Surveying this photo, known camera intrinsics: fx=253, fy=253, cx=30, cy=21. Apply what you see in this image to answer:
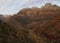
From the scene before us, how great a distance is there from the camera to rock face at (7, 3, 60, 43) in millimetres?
6660

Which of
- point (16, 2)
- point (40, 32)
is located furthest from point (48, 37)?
point (16, 2)

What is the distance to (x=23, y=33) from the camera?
6500 millimetres

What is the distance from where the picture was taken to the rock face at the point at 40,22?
6660 millimetres

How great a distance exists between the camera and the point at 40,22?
699 cm

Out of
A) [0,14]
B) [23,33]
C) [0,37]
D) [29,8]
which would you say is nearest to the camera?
[0,37]

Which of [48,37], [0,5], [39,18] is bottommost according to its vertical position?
[48,37]

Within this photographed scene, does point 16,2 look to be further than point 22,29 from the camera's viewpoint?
Yes

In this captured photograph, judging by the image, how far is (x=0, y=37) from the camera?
6086 mm

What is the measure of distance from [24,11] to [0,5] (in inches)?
29.1

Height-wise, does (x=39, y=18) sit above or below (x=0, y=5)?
below

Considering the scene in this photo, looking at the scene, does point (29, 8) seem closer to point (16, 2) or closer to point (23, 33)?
point (16, 2)

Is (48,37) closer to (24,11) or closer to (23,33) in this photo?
(23,33)

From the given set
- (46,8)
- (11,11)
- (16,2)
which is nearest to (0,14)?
(11,11)

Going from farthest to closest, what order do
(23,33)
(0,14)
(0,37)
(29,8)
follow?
(29,8), (0,14), (23,33), (0,37)
